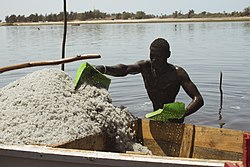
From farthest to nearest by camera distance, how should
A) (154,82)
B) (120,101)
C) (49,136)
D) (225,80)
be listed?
(225,80) < (120,101) < (154,82) < (49,136)

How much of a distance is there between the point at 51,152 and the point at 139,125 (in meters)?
1.57

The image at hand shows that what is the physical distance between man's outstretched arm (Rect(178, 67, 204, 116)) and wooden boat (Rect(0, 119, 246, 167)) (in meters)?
0.56

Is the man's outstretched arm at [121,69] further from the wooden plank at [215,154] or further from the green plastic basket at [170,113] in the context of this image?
the wooden plank at [215,154]

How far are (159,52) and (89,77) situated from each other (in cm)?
105

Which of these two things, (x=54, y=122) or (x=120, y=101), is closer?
(x=54, y=122)

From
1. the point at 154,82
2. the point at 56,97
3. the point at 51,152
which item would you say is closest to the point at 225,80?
the point at 154,82

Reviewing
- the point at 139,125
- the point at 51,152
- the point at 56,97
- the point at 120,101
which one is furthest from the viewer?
the point at 120,101

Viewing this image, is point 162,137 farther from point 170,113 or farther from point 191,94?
point 191,94

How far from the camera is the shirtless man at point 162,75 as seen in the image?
185 inches

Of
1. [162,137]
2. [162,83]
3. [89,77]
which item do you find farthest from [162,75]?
[89,77]

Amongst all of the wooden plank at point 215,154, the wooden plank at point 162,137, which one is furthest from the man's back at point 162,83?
the wooden plank at point 215,154

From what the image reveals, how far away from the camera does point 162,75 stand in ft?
16.1

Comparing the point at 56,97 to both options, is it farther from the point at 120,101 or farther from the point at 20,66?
the point at 120,101

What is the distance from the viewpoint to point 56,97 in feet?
11.9
